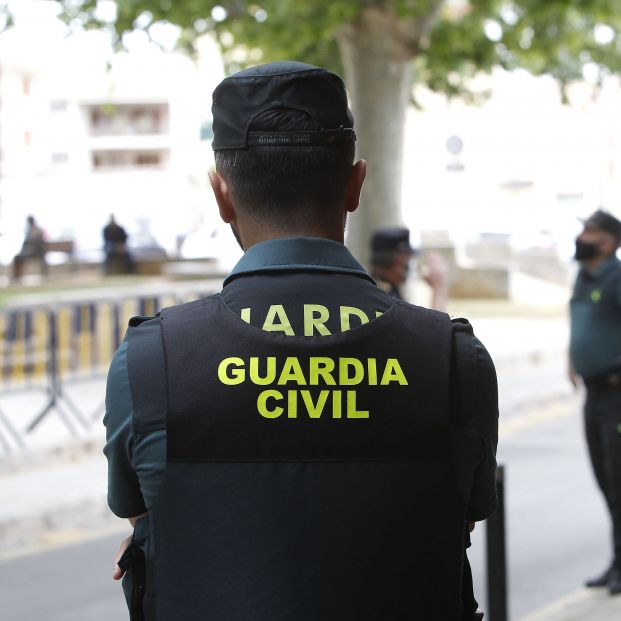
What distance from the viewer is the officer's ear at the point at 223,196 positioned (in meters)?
2.06

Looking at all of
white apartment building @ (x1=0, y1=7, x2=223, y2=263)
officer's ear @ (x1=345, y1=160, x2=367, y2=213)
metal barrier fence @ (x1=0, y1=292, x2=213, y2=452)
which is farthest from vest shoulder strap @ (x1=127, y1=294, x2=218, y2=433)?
white apartment building @ (x1=0, y1=7, x2=223, y2=263)

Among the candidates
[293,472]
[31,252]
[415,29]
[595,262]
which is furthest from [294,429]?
[31,252]

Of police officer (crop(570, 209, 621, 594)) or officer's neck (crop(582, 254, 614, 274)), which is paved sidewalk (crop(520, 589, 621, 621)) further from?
officer's neck (crop(582, 254, 614, 274))

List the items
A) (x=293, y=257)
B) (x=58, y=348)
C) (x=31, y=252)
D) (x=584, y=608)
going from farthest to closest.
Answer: (x=31, y=252), (x=58, y=348), (x=584, y=608), (x=293, y=257)

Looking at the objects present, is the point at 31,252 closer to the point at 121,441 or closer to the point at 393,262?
the point at 393,262

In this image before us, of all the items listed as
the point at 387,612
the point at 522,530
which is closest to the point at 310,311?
the point at 387,612

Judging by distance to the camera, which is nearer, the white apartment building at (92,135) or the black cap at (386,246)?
the black cap at (386,246)

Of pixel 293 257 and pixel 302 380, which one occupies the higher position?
pixel 293 257

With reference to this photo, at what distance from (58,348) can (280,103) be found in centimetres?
967

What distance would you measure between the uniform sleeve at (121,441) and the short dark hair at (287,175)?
31 centimetres

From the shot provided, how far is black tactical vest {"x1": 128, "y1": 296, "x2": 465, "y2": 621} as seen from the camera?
1880mm

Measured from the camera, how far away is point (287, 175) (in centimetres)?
197

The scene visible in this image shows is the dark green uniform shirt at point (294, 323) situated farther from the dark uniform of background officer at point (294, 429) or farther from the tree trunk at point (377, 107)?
the tree trunk at point (377, 107)

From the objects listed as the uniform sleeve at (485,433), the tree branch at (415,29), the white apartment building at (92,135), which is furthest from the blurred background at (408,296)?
the white apartment building at (92,135)
